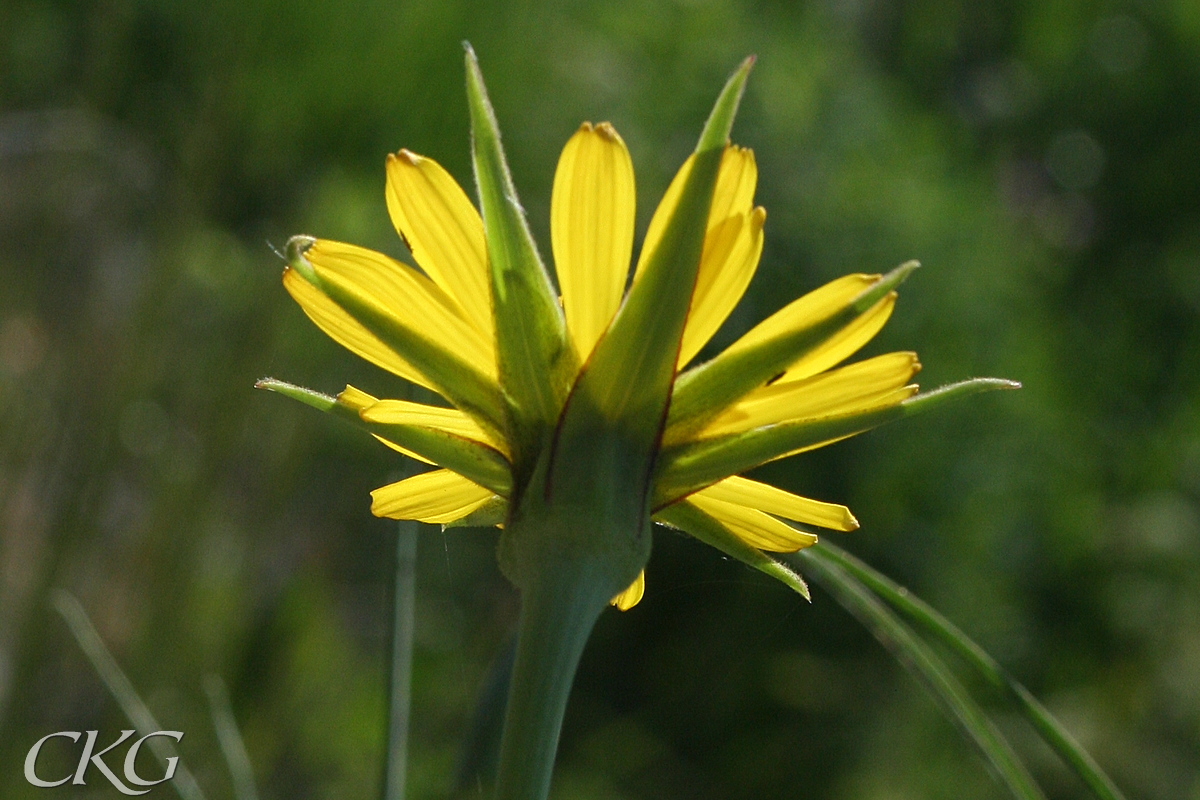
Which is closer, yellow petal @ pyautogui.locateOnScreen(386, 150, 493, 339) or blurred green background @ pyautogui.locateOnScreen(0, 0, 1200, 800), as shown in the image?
yellow petal @ pyautogui.locateOnScreen(386, 150, 493, 339)

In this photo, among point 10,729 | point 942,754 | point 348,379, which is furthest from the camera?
point 942,754

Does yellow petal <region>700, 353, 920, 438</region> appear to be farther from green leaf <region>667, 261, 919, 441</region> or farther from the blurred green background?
the blurred green background

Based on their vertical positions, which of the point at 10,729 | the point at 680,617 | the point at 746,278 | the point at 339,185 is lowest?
the point at 680,617

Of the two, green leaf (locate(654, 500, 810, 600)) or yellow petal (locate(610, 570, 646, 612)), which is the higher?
green leaf (locate(654, 500, 810, 600))

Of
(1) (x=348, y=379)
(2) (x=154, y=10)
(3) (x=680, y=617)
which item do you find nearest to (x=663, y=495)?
(1) (x=348, y=379)

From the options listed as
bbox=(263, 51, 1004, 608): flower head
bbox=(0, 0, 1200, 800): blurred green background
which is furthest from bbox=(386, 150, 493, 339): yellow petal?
bbox=(0, 0, 1200, 800): blurred green background

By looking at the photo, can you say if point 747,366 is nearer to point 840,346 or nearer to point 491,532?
point 840,346

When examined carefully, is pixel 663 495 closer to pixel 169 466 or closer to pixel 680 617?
pixel 169 466
